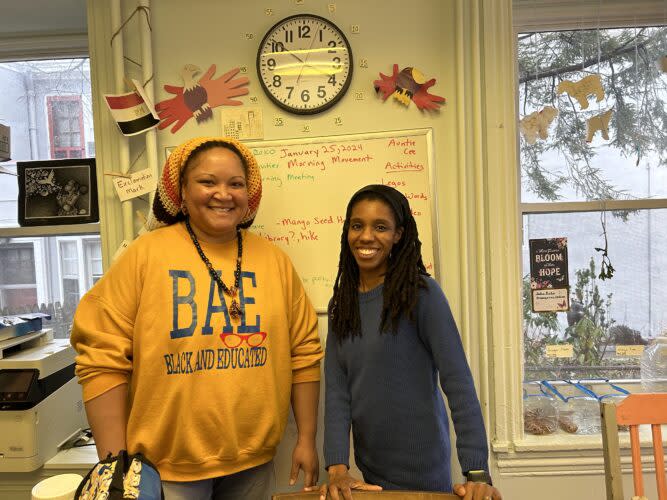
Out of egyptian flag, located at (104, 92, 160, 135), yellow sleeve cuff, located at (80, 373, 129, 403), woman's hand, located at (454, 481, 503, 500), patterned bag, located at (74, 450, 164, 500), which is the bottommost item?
woman's hand, located at (454, 481, 503, 500)

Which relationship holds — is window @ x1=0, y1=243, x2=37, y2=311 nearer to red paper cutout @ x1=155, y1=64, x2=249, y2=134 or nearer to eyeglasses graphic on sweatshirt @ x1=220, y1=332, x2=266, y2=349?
red paper cutout @ x1=155, y1=64, x2=249, y2=134

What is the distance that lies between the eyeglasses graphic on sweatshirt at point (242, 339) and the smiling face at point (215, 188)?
31cm

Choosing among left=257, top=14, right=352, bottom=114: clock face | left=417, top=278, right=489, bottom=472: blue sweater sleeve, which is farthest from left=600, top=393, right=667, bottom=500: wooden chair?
left=257, top=14, right=352, bottom=114: clock face

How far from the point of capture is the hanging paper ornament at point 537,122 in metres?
1.87

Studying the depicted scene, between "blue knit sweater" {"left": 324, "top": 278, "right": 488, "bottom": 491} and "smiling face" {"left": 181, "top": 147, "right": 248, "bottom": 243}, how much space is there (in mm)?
462

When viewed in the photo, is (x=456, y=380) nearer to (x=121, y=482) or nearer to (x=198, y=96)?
(x=121, y=482)

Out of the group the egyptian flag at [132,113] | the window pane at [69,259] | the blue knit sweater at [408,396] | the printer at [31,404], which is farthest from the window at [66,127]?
the blue knit sweater at [408,396]

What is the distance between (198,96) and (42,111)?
0.99 meters

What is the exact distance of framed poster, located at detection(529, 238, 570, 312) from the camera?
1.94 meters

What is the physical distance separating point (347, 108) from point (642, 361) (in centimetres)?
167

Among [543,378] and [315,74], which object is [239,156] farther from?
[543,378]

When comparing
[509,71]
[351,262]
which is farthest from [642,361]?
[351,262]

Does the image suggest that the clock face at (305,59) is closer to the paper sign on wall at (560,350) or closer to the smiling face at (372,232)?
the smiling face at (372,232)

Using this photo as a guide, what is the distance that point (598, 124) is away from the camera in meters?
1.91
